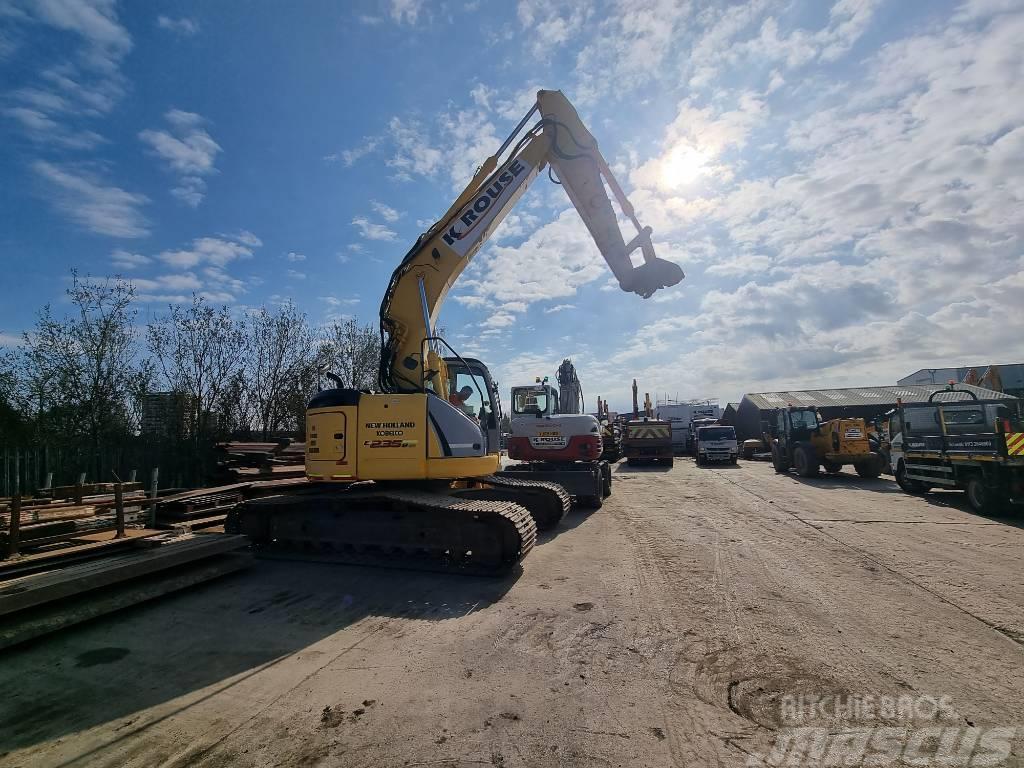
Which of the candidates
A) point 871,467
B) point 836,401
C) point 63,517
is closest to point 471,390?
point 63,517

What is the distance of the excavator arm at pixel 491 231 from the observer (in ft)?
25.0

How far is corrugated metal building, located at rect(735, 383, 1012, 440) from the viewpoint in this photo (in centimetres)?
3684

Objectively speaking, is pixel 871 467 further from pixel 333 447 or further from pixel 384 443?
pixel 333 447

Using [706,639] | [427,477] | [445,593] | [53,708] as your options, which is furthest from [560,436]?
[53,708]

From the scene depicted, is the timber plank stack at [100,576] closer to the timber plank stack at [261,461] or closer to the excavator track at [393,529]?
the excavator track at [393,529]

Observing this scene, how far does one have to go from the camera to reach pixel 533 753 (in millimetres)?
2799

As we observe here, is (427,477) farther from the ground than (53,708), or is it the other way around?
(427,477)

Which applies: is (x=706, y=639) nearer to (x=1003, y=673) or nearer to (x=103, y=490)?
(x=1003, y=673)

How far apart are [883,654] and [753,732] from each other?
5.78 ft

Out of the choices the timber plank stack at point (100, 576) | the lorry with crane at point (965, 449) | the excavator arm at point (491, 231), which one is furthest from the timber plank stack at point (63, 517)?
the lorry with crane at point (965, 449)

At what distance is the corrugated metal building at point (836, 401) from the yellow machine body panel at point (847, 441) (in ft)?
66.7

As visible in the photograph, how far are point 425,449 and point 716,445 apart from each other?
69.8 ft

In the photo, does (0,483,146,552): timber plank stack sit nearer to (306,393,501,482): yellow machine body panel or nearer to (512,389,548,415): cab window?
(306,393,501,482): yellow machine body panel

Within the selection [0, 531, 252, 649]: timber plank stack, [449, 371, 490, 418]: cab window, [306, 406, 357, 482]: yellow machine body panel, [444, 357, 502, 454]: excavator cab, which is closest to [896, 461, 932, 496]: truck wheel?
[444, 357, 502, 454]: excavator cab
